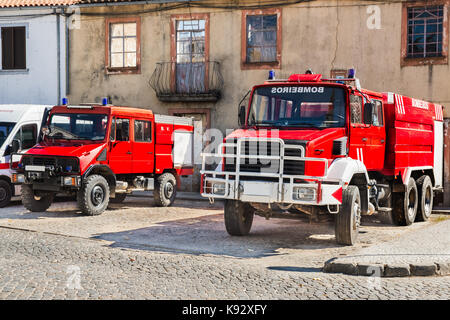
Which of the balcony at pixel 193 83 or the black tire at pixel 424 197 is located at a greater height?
the balcony at pixel 193 83

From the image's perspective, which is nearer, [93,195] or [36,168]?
[36,168]

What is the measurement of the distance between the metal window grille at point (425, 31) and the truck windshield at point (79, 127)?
9843 mm

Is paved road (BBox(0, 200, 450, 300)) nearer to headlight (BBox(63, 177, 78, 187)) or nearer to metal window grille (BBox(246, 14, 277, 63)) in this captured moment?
headlight (BBox(63, 177, 78, 187))

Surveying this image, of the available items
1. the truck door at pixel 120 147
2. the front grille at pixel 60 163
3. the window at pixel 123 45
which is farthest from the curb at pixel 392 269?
the window at pixel 123 45

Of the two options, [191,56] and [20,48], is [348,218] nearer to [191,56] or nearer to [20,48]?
[191,56]

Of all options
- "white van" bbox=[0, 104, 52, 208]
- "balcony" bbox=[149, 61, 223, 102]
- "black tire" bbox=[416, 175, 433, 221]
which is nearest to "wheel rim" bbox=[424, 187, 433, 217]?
"black tire" bbox=[416, 175, 433, 221]

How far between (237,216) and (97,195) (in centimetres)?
423

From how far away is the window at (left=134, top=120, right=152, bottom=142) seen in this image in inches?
579

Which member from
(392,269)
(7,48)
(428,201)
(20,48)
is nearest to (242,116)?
(392,269)

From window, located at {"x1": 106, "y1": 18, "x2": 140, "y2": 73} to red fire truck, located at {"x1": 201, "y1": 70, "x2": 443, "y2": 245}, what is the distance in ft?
37.6

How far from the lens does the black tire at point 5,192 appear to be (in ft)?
49.6

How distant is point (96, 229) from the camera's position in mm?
11430

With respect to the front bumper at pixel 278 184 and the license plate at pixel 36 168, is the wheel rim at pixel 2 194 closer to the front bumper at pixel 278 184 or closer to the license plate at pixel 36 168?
the license plate at pixel 36 168

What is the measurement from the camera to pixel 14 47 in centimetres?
2245
